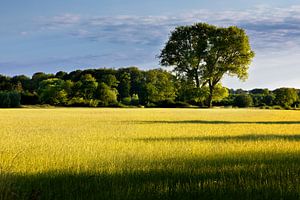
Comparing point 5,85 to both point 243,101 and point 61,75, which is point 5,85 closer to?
point 61,75

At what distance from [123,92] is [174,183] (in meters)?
109

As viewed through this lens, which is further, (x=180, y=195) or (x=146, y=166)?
(x=146, y=166)

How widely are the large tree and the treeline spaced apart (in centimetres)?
192

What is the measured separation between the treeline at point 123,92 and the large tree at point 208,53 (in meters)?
1.92

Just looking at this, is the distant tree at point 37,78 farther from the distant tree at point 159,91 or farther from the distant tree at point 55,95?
the distant tree at point 159,91

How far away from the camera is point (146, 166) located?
9.20 m

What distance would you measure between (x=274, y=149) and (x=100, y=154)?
4866 millimetres

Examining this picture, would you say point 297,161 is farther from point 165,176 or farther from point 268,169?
point 165,176

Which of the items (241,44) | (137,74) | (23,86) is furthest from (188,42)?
(23,86)

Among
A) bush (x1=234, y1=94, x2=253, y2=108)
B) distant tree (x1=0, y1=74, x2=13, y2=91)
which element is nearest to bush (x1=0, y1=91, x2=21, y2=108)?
distant tree (x1=0, y1=74, x2=13, y2=91)

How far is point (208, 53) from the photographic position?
66.8 metres

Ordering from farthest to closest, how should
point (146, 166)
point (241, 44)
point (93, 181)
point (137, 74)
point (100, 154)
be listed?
point (137, 74) → point (241, 44) → point (100, 154) → point (146, 166) → point (93, 181)

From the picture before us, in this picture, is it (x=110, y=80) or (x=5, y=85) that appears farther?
(x=5, y=85)

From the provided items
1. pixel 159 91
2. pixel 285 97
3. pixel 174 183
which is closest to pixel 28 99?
pixel 159 91
